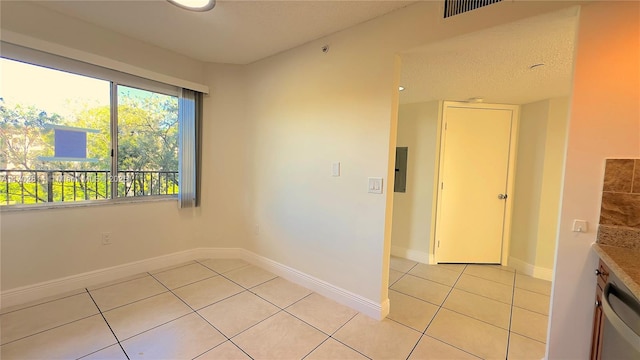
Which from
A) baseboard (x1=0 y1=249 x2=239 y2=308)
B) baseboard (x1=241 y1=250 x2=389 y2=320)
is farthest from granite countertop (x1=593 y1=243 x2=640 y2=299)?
baseboard (x1=0 y1=249 x2=239 y2=308)

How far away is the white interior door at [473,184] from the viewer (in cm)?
326

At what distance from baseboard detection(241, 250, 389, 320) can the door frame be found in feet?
5.25

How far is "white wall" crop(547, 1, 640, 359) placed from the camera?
4.24ft

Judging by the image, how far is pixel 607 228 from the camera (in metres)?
1.34

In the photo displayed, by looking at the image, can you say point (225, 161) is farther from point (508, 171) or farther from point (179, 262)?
point (508, 171)

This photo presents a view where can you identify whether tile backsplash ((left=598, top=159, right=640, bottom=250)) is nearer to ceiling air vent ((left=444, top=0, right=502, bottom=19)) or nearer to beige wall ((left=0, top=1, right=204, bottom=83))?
ceiling air vent ((left=444, top=0, right=502, bottom=19))

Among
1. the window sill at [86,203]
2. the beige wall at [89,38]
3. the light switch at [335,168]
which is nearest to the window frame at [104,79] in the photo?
the window sill at [86,203]

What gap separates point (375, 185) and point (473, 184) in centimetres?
203

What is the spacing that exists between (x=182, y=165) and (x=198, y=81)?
103cm

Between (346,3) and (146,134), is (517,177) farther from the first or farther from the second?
(146,134)

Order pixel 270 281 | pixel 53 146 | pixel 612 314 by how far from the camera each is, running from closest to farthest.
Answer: pixel 612 314
pixel 53 146
pixel 270 281

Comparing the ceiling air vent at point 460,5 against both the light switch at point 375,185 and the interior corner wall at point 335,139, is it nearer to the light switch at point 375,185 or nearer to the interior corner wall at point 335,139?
the interior corner wall at point 335,139

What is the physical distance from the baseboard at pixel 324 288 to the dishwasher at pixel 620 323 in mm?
1258

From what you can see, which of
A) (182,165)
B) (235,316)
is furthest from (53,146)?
(235,316)
